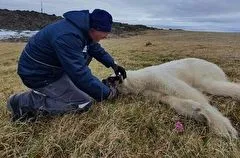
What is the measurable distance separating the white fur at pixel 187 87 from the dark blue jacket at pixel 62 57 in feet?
3.21

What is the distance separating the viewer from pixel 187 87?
264 inches

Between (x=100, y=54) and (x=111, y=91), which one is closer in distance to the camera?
(x=111, y=91)

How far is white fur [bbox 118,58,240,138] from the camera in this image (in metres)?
5.90

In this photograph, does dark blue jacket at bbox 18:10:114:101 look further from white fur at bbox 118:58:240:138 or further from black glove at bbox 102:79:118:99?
white fur at bbox 118:58:240:138

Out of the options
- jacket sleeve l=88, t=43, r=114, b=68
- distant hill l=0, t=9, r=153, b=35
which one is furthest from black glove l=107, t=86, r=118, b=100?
distant hill l=0, t=9, r=153, b=35

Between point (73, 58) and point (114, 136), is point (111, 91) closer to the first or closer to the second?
point (73, 58)

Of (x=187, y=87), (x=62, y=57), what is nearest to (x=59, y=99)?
(x=62, y=57)

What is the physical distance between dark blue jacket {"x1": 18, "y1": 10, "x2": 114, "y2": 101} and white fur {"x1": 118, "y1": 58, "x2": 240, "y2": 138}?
98 cm

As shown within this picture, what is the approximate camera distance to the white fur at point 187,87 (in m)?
5.90

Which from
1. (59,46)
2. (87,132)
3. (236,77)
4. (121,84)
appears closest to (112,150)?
(87,132)

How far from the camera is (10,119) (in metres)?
5.93

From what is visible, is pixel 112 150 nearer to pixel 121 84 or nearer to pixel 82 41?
pixel 82 41

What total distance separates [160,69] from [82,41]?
1913 mm

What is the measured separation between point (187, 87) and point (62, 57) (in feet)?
7.12
